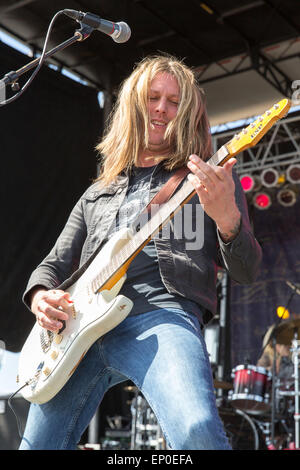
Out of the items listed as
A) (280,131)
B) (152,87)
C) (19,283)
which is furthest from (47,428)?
(280,131)

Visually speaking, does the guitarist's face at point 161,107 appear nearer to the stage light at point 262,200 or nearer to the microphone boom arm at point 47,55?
the microphone boom arm at point 47,55

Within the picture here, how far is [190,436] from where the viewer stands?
1.61 m

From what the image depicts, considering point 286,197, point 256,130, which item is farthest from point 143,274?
point 286,197

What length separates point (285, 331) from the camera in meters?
6.73

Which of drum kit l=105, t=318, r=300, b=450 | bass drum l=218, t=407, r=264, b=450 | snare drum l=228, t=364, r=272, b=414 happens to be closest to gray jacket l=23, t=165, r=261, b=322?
drum kit l=105, t=318, r=300, b=450

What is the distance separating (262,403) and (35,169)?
3737mm

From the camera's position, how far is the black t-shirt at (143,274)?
193cm

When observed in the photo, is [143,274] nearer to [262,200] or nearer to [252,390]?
[252,390]

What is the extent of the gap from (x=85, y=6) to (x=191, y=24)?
1.44 meters

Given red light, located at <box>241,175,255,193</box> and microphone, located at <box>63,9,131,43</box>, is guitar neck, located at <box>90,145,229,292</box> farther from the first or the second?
red light, located at <box>241,175,255,193</box>

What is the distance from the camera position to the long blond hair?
2.22 metres

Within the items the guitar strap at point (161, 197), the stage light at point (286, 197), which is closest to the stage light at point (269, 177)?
the stage light at point (286, 197)

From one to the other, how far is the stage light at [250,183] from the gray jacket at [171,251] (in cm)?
723

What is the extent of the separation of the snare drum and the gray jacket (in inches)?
190
